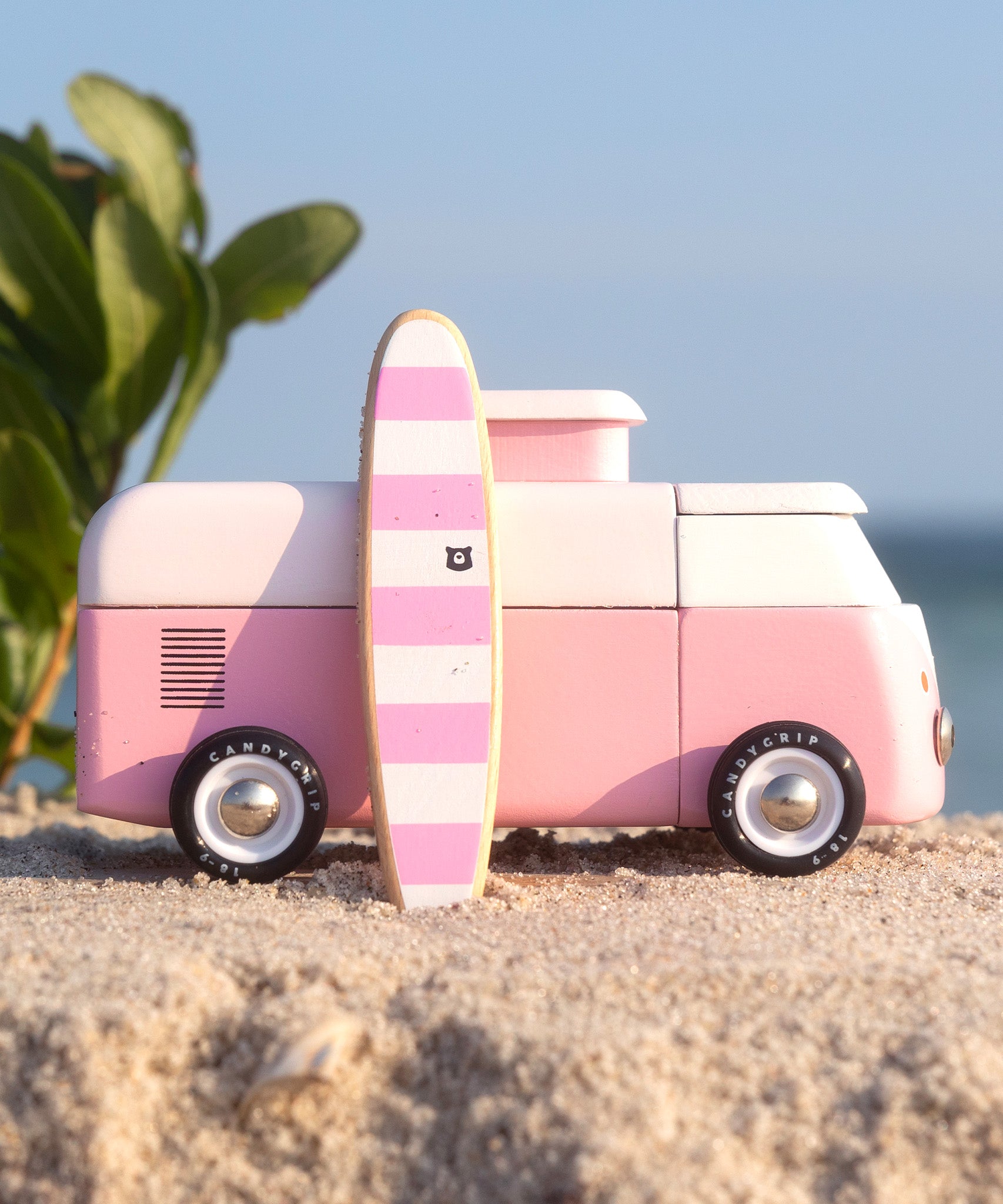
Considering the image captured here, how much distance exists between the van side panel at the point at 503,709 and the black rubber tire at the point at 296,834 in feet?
0.35

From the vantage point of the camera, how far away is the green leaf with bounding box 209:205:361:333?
6.48 meters

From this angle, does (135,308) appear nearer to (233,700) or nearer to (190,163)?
(190,163)

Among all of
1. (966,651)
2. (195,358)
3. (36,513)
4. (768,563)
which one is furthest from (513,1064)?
(966,651)

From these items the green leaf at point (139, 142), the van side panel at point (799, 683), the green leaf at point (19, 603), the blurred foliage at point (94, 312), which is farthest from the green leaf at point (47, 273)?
the van side panel at point (799, 683)

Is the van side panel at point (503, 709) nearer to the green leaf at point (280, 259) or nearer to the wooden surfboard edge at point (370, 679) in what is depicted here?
the wooden surfboard edge at point (370, 679)

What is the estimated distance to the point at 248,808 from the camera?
128 inches

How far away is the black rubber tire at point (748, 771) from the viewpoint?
3.27 m

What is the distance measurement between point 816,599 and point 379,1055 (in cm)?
193

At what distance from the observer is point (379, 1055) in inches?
82.7

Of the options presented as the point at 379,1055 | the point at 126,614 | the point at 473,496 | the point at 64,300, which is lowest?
the point at 379,1055

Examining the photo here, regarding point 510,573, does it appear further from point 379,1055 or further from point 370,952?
point 379,1055

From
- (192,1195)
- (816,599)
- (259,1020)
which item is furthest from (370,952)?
(816,599)

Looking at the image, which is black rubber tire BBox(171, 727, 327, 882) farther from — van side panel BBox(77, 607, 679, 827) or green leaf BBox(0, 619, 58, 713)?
green leaf BBox(0, 619, 58, 713)

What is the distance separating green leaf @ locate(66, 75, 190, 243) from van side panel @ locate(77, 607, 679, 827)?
398cm
